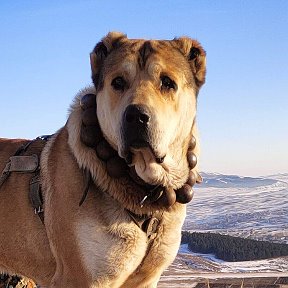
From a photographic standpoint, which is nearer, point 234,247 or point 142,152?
point 142,152

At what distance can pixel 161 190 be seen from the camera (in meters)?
5.41

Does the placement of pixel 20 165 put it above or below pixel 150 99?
below

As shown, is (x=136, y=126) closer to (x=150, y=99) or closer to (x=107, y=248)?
(x=150, y=99)

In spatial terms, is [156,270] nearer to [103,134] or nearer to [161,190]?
[161,190]

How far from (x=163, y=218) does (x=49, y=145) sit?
1489 millimetres

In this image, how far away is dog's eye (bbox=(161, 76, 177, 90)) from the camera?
5261 mm

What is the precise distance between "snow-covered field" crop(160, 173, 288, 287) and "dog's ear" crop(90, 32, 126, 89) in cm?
3225

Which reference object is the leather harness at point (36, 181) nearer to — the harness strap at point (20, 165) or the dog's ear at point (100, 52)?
the harness strap at point (20, 165)

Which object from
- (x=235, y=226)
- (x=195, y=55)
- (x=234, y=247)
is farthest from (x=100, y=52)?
(x=235, y=226)

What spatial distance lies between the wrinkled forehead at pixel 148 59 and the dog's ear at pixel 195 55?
79mm

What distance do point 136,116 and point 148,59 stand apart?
2.40 ft

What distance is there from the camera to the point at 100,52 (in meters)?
5.66

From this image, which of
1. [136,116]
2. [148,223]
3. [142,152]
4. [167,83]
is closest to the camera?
[136,116]

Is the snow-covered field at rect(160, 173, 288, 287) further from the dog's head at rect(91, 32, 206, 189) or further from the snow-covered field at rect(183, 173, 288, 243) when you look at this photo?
the dog's head at rect(91, 32, 206, 189)
